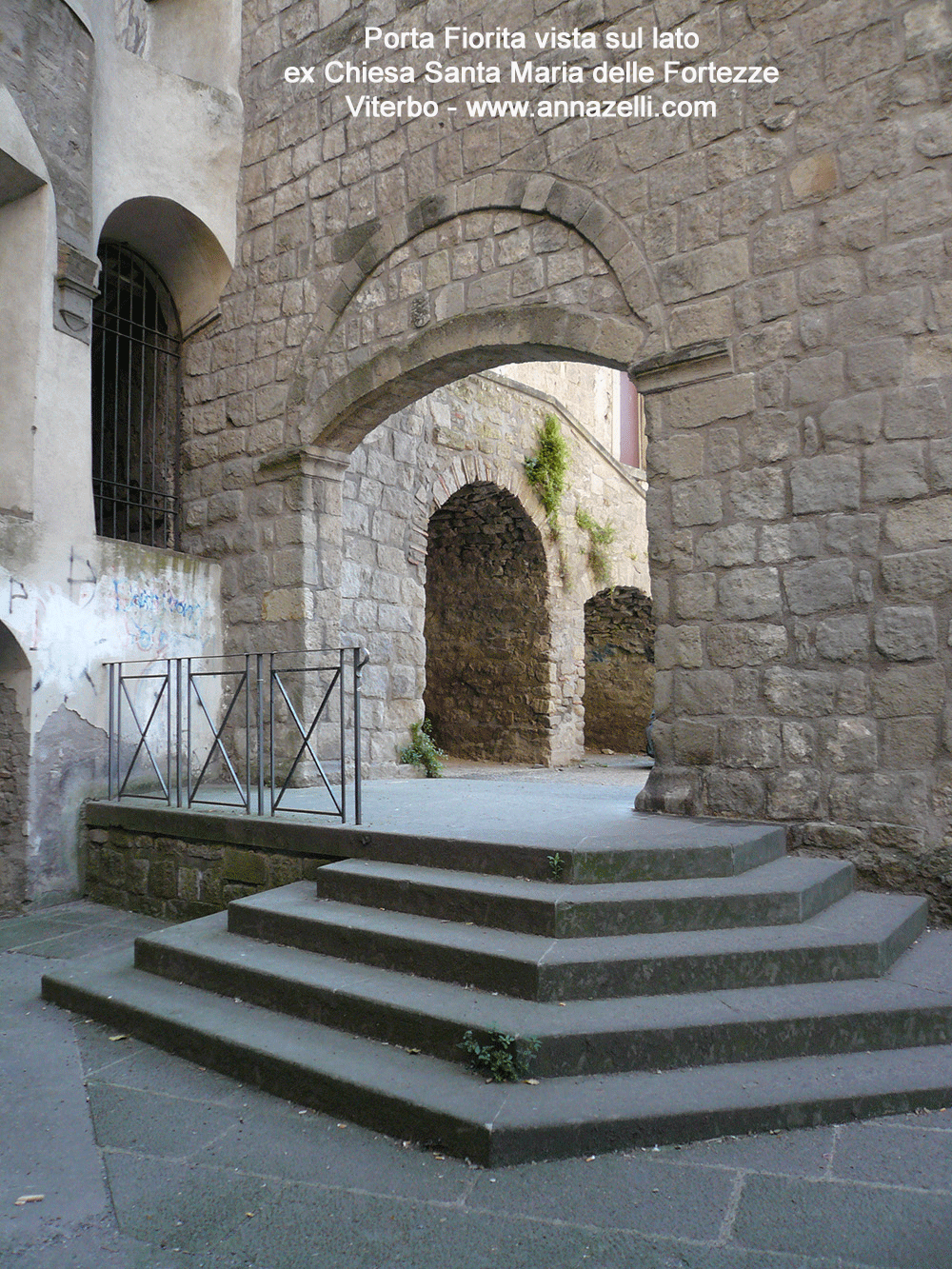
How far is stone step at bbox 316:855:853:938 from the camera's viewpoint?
2.96 meters

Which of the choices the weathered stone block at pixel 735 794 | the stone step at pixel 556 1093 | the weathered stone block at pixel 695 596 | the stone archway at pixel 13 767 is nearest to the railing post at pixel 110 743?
the stone archway at pixel 13 767

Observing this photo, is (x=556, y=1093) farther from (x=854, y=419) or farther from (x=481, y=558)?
(x=481, y=558)

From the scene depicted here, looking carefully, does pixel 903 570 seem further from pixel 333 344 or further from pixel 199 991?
pixel 333 344

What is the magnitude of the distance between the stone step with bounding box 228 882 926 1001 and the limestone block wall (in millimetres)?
3525

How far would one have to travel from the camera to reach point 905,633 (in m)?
3.75

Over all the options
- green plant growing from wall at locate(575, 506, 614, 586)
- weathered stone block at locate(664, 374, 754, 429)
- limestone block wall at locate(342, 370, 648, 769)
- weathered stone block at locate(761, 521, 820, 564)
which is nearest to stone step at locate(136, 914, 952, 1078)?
weathered stone block at locate(761, 521, 820, 564)

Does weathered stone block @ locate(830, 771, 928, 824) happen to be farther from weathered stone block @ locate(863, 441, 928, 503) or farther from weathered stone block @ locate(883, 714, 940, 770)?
weathered stone block @ locate(863, 441, 928, 503)

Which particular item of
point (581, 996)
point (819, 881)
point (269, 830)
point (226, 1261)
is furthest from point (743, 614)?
point (226, 1261)

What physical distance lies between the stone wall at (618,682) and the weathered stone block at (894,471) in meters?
9.10

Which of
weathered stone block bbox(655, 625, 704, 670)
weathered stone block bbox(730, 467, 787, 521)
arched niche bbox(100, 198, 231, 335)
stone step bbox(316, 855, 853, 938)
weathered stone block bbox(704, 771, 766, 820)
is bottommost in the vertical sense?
stone step bbox(316, 855, 853, 938)

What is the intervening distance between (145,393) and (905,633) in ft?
18.8

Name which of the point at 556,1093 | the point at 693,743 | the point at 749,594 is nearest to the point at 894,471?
the point at 749,594

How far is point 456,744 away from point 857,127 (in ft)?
25.3

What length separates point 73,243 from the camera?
5438 mm
